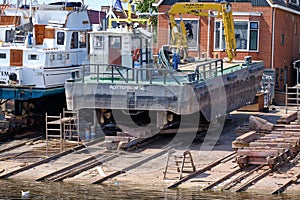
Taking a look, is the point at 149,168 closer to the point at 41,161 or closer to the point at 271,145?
the point at 41,161

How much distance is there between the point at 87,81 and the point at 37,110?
5178 millimetres

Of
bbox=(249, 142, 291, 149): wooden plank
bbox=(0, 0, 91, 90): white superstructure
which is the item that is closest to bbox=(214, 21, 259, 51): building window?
bbox=(0, 0, 91, 90): white superstructure

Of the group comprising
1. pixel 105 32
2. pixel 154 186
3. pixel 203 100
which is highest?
pixel 105 32

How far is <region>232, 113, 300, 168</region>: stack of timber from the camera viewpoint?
22219 mm

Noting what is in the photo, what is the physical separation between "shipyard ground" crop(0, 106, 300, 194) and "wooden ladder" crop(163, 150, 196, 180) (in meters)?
0.19

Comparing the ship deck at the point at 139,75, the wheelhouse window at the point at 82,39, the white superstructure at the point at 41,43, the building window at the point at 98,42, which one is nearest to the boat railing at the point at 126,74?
the ship deck at the point at 139,75

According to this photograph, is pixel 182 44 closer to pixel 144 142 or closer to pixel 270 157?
pixel 144 142

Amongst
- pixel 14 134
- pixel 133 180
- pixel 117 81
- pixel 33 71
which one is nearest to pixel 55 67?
pixel 33 71

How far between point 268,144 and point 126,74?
207 inches

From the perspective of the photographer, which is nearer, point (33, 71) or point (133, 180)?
point (133, 180)

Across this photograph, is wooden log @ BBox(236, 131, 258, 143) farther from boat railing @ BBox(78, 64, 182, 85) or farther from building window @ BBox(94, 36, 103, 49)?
building window @ BBox(94, 36, 103, 49)

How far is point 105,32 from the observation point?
26.9 metres

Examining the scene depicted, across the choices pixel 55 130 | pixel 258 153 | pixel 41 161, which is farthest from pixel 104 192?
pixel 55 130

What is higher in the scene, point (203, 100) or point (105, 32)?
point (105, 32)
